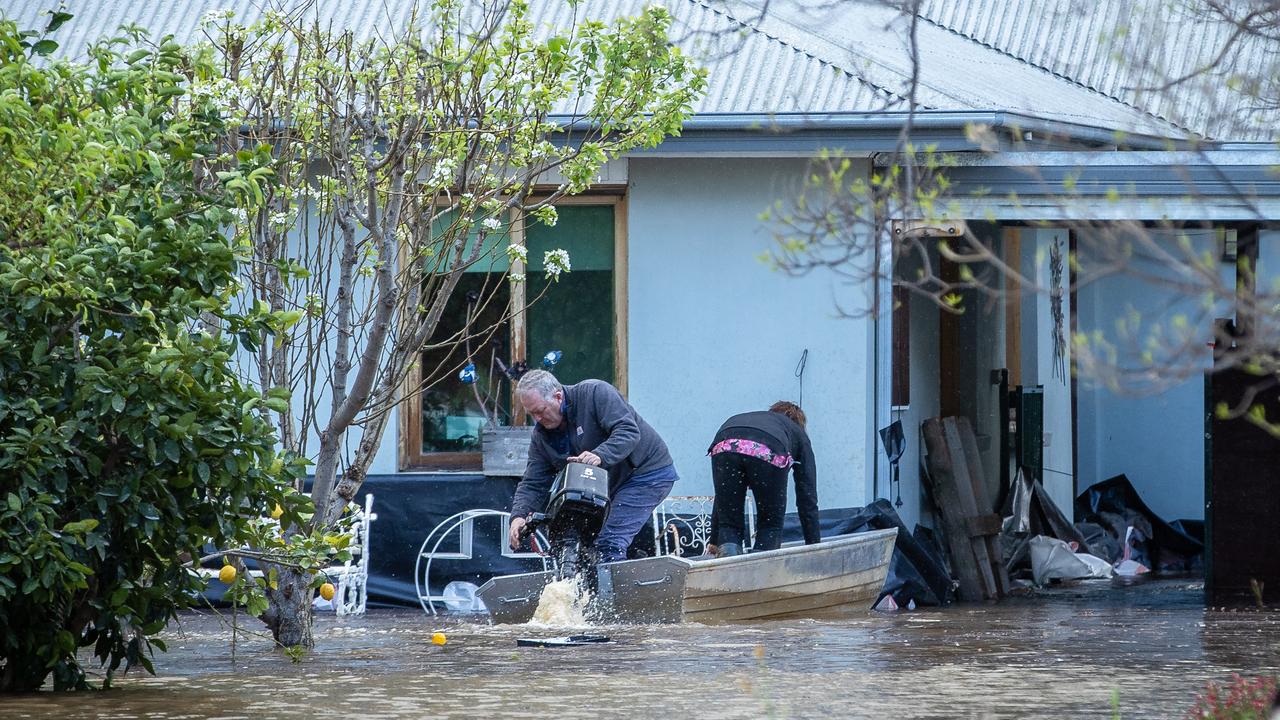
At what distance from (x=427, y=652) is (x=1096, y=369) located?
5.61 meters

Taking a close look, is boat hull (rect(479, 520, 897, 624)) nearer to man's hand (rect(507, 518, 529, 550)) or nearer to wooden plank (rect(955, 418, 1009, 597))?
man's hand (rect(507, 518, 529, 550))

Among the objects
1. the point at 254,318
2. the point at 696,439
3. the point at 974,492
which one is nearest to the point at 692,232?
the point at 696,439

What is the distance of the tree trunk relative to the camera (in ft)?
28.9

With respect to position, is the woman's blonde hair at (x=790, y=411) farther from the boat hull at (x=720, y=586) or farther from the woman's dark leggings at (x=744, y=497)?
the boat hull at (x=720, y=586)

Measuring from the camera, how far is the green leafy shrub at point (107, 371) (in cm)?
657

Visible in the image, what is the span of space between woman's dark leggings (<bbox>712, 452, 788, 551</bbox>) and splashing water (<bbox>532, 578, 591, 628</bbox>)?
1.83 meters

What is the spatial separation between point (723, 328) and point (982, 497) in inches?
136

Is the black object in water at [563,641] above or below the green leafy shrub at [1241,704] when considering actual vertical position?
below

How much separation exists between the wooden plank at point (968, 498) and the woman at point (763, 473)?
292 centimetres

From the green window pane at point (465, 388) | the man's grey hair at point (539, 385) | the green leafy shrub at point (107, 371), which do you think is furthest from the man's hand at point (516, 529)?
the green leafy shrub at point (107, 371)

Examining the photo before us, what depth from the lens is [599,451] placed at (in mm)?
10453

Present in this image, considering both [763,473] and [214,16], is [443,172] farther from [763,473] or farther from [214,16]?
[763,473]

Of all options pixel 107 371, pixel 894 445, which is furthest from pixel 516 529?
pixel 894 445

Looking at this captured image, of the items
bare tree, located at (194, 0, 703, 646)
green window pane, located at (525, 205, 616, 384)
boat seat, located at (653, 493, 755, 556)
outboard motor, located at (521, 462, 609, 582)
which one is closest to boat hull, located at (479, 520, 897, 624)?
outboard motor, located at (521, 462, 609, 582)
